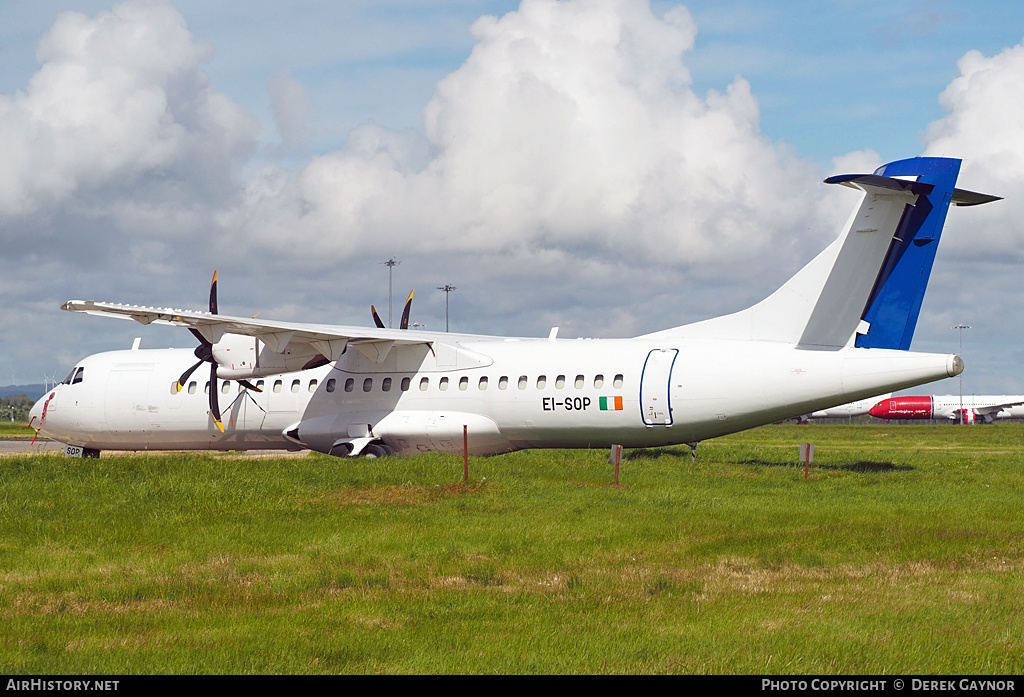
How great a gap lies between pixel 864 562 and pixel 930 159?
34.3ft

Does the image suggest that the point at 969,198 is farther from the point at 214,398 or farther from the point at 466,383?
the point at 214,398

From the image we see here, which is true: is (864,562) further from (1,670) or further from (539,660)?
(1,670)

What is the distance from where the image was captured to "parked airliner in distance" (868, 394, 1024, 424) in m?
96.6

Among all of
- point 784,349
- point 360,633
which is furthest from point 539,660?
point 784,349

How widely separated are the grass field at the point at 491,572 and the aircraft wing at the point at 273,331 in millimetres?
4342

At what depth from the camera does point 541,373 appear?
74.6ft

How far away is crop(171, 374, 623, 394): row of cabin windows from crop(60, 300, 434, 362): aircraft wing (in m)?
0.84

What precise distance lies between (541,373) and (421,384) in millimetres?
3364

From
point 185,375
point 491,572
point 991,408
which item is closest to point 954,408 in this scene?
point 991,408

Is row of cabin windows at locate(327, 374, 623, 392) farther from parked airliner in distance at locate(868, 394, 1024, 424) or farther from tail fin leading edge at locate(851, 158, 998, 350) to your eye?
parked airliner in distance at locate(868, 394, 1024, 424)

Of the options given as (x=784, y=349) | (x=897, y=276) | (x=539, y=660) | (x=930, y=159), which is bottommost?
(x=539, y=660)

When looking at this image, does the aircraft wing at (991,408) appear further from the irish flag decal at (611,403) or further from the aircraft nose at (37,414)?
the aircraft nose at (37,414)

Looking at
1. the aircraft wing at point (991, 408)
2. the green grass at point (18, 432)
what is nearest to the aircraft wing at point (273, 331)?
the green grass at point (18, 432)
